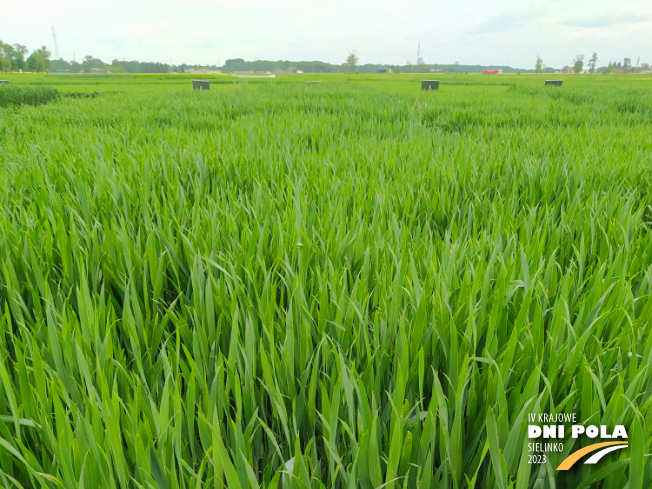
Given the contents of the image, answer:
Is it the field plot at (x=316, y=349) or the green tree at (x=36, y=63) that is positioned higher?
the green tree at (x=36, y=63)

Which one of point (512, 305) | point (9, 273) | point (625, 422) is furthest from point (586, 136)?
point (9, 273)

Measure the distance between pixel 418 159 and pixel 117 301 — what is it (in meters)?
1.71

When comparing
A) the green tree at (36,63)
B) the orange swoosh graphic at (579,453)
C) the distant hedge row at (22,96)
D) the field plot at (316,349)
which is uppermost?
the green tree at (36,63)

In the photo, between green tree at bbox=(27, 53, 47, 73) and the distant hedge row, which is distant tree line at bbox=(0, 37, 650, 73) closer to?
green tree at bbox=(27, 53, 47, 73)

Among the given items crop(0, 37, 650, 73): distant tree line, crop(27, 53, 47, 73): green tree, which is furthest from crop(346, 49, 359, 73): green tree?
crop(27, 53, 47, 73): green tree

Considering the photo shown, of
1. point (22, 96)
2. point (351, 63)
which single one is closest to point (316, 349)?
point (22, 96)

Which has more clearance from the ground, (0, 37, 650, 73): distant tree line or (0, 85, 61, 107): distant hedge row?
(0, 37, 650, 73): distant tree line

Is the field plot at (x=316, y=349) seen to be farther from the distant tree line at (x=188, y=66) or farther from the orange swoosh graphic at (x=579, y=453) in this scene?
the distant tree line at (x=188, y=66)

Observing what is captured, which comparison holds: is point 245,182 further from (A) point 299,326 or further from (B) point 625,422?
(B) point 625,422

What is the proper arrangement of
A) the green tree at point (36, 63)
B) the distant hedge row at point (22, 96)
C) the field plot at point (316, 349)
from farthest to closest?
the green tree at point (36, 63) < the distant hedge row at point (22, 96) < the field plot at point (316, 349)

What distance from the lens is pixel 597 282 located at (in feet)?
2.61

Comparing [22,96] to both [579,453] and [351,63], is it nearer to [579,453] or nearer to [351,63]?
[579,453]

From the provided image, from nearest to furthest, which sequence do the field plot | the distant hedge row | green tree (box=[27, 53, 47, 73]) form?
the field plot → the distant hedge row → green tree (box=[27, 53, 47, 73])

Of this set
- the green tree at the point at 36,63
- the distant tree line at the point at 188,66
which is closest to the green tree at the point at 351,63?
the distant tree line at the point at 188,66
